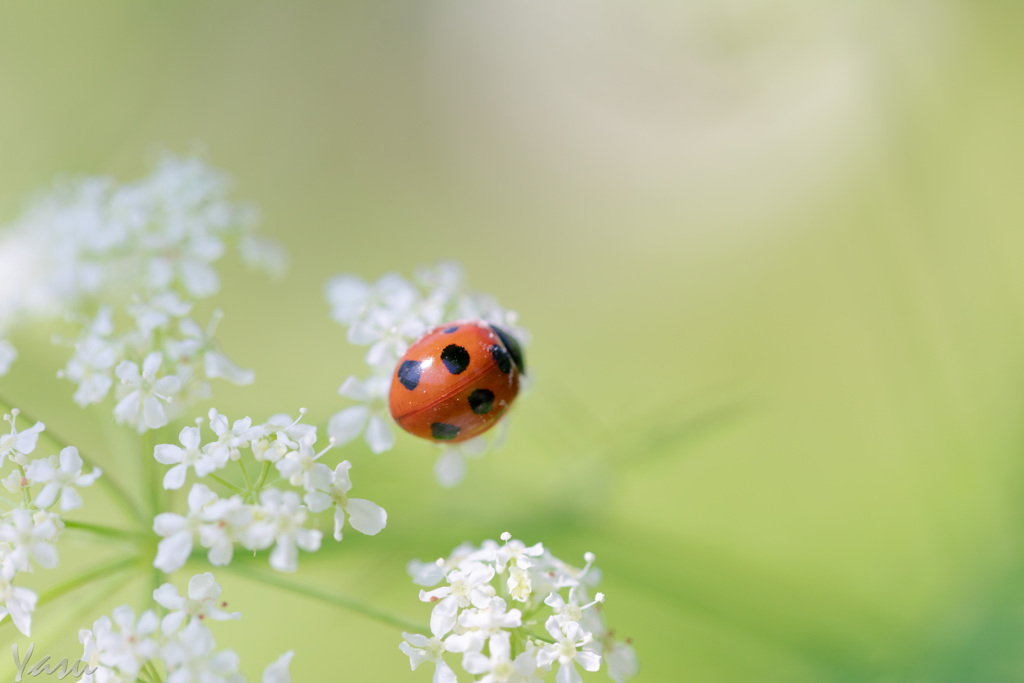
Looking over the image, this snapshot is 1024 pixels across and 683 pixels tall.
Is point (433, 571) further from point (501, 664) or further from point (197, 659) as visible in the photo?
point (197, 659)

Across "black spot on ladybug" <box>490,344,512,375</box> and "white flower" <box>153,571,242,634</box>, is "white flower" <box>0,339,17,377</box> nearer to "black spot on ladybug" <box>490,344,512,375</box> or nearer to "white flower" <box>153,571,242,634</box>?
"white flower" <box>153,571,242,634</box>

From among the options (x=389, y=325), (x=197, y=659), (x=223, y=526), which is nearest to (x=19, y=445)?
(x=223, y=526)

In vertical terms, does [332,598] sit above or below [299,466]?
below

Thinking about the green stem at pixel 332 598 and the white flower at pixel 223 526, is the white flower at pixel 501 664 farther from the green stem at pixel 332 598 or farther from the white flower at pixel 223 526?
the white flower at pixel 223 526

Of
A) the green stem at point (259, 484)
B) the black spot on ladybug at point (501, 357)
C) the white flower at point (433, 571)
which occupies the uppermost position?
the black spot on ladybug at point (501, 357)

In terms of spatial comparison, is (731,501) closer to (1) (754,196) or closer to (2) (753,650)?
(2) (753,650)

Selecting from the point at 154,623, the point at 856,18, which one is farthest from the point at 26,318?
the point at 856,18

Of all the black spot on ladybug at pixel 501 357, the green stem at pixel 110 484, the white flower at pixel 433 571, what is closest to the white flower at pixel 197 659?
the white flower at pixel 433 571
